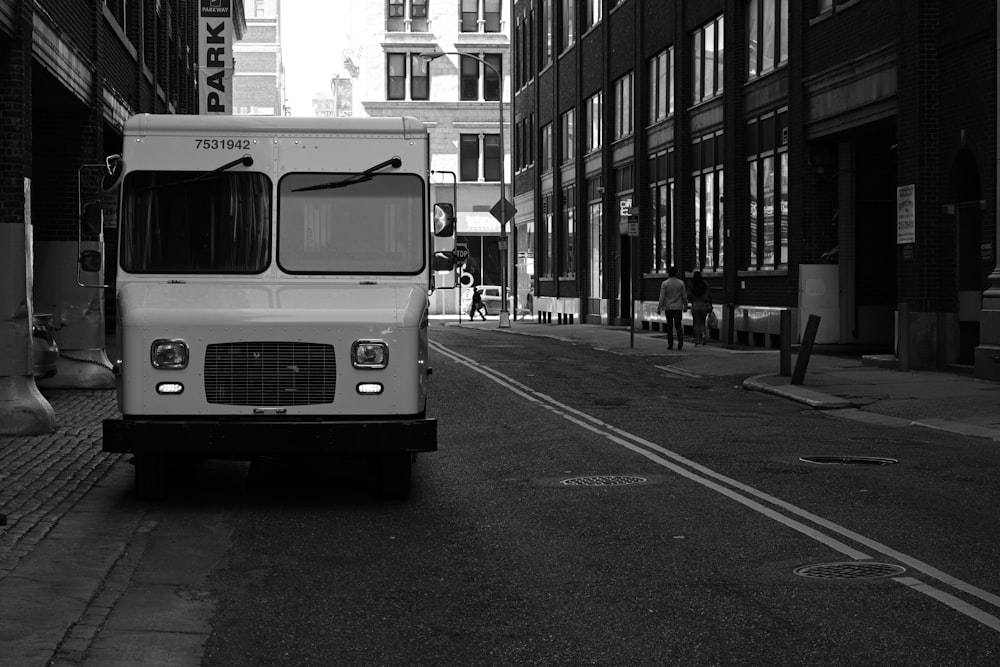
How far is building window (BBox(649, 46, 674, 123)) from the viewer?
3897 cm

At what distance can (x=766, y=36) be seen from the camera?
31.5m

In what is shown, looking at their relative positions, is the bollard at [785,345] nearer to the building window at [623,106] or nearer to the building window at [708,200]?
the building window at [708,200]

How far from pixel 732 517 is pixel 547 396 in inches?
395

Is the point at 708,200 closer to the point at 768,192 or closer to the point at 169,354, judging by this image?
the point at 768,192

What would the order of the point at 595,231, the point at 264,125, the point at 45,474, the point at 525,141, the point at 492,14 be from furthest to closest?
the point at 492,14 → the point at 525,141 → the point at 595,231 → the point at 45,474 → the point at 264,125

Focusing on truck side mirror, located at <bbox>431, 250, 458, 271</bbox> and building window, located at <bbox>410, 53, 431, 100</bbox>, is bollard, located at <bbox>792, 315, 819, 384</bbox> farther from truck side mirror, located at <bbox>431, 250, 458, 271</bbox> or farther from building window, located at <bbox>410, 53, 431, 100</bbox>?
building window, located at <bbox>410, 53, 431, 100</bbox>

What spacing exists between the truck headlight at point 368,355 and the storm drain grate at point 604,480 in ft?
6.80

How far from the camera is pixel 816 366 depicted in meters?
24.5

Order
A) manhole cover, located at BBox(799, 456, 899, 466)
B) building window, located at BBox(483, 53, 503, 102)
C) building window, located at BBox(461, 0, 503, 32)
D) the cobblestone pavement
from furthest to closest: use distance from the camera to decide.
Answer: building window, located at BBox(483, 53, 503, 102)
building window, located at BBox(461, 0, 503, 32)
manhole cover, located at BBox(799, 456, 899, 466)
the cobblestone pavement

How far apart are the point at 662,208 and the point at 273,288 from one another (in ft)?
98.4

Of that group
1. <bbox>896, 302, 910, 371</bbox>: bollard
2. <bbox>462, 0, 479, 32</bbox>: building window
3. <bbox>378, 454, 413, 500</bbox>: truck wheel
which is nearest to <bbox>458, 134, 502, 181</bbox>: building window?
<bbox>462, 0, 479, 32</bbox>: building window

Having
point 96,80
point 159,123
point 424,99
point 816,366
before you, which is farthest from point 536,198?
point 159,123

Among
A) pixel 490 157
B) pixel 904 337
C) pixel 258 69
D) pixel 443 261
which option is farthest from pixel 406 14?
pixel 443 261

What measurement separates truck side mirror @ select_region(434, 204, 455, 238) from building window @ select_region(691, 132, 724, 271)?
23703 millimetres
